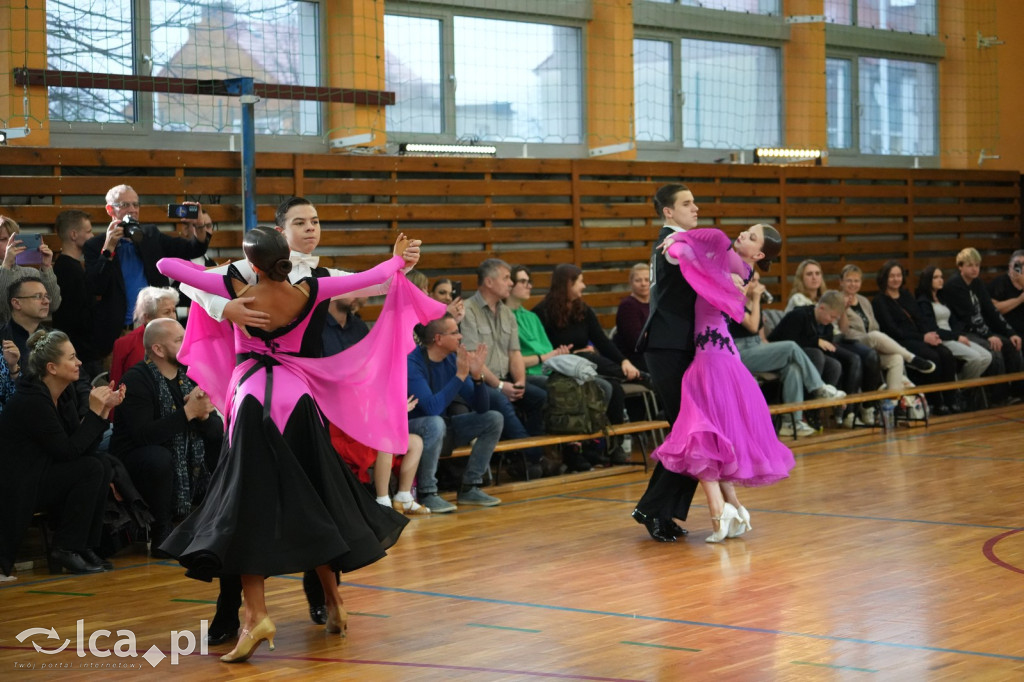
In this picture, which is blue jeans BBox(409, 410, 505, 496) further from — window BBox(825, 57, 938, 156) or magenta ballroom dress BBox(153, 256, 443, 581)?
window BBox(825, 57, 938, 156)

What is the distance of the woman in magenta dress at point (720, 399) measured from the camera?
5.80m

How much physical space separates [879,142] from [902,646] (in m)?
10.7

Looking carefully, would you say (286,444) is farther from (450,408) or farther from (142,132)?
(142,132)

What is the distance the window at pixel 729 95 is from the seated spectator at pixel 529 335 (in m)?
4.28

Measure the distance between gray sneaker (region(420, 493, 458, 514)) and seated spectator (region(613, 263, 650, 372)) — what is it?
8.49 feet

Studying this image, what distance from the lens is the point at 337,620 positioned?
441cm

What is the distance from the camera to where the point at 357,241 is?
8.92 metres

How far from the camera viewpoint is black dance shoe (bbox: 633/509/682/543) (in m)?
6.01

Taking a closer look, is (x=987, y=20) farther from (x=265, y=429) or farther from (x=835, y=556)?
(x=265, y=429)

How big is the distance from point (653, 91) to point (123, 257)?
6.22 m

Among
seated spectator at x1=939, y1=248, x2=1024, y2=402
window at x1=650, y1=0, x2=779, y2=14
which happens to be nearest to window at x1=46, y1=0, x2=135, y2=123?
window at x1=650, y1=0, x2=779, y2=14

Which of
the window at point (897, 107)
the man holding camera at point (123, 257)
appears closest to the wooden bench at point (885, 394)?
the window at point (897, 107)

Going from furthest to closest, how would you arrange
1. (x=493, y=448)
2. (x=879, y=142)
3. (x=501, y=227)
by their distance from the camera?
1. (x=879, y=142)
2. (x=501, y=227)
3. (x=493, y=448)

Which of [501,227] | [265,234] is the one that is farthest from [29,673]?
[501,227]
